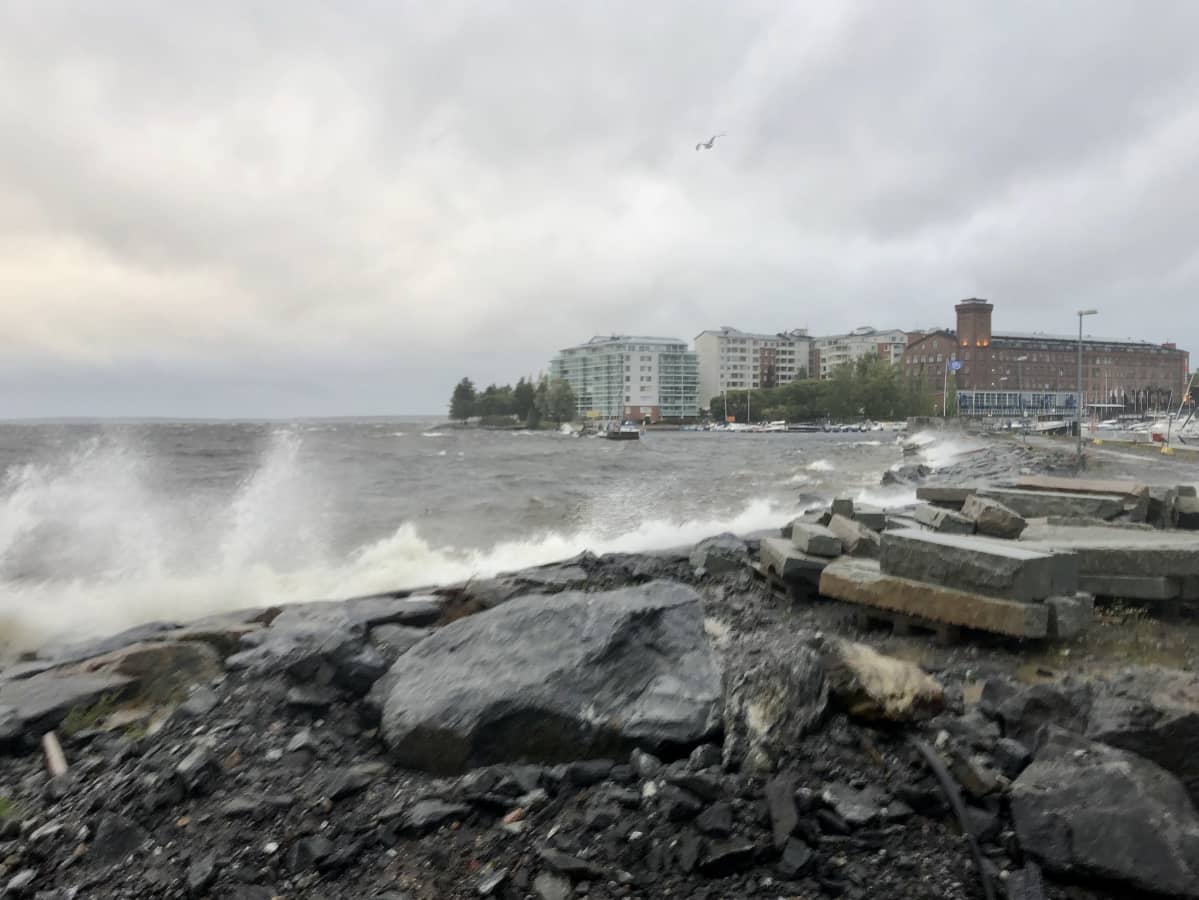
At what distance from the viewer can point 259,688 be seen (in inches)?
189

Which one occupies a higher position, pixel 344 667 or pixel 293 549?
pixel 344 667

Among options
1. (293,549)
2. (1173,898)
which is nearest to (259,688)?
(1173,898)

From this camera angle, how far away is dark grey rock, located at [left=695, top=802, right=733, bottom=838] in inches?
120

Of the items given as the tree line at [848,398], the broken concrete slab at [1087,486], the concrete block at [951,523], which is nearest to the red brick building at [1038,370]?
the tree line at [848,398]

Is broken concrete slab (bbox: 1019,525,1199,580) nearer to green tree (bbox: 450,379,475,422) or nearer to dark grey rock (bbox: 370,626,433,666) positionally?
dark grey rock (bbox: 370,626,433,666)

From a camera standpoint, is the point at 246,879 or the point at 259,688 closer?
the point at 246,879

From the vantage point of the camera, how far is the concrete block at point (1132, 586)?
619 centimetres

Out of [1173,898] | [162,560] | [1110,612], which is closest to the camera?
[1173,898]

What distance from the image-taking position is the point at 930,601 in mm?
5629

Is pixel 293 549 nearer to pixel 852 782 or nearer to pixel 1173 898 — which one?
pixel 852 782

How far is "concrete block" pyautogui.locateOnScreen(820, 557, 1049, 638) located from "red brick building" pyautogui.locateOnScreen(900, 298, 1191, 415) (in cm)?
14755

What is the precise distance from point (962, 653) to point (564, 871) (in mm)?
3883

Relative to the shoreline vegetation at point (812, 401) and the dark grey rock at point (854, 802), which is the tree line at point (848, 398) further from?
the dark grey rock at point (854, 802)

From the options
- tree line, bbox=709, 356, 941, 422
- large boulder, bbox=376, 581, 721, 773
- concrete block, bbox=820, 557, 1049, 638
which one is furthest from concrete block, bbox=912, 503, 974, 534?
tree line, bbox=709, 356, 941, 422
